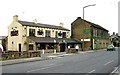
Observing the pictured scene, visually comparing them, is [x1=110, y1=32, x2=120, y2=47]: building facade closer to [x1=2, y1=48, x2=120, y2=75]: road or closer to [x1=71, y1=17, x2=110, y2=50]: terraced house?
[x1=71, y1=17, x2=110, y2=50]: terraced house

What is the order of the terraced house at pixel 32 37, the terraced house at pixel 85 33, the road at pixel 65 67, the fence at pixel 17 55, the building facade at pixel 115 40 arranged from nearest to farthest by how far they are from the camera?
1. the road at pixel 65 67
2. the fence at pixel 17 55
3. the terraced house at pixel 32 37
4. the terraced house at pixel 85 33
5. the building facade at pixel 115 40

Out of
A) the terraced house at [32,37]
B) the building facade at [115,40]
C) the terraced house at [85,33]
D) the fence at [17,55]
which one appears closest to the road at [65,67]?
the fence at [17,55]

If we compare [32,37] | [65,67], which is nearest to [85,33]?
[32,37]

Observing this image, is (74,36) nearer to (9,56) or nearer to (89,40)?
(89,40)

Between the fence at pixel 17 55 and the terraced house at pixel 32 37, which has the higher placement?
the terraced house at pixel 32 37

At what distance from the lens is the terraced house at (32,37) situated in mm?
57312

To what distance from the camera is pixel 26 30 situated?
5778 cm

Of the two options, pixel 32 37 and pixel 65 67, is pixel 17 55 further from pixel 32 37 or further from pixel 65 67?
pixel 32 37

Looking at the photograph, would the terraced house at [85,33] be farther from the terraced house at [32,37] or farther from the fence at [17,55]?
the fence at [17,55]

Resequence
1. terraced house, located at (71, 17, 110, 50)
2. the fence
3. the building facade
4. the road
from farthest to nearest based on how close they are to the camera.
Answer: the building facade, terraced house, located at (71, 17, 110, 50), the fence, the road

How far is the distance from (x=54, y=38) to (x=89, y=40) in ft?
63.8

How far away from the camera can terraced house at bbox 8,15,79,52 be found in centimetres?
5731

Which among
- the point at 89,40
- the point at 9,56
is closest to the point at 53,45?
the point at 89,40

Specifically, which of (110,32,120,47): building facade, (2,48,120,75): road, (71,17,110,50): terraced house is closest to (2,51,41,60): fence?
(2,48,120,75): road
